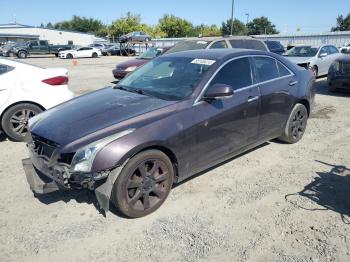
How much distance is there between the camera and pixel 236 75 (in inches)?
178

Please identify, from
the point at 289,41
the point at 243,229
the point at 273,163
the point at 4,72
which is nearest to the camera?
the point at 243,229

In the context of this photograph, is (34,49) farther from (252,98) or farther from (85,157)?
(85,157)

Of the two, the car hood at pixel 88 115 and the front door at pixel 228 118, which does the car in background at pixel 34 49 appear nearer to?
the car hood at pixel 88 115

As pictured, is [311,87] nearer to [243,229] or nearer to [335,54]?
[243,229]

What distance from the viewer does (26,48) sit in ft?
120

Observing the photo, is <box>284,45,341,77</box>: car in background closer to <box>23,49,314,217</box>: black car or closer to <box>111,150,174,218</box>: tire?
<box>23,49,314,217</box>: black car

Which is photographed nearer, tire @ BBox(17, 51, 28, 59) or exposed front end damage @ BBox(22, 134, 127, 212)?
exposed front end damage @ BBox(22, 134, 127, 212)

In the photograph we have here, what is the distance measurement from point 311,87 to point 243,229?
11.6 feet

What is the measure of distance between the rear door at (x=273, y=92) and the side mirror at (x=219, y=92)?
3.32ft

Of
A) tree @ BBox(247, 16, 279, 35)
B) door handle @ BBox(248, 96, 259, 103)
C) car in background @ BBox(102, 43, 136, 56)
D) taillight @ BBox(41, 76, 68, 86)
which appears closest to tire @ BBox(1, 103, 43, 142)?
taillight @ BBox(41, 76, 68, 86)

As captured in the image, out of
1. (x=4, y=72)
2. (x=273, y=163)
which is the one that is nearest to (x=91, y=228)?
(x=273, y=163)

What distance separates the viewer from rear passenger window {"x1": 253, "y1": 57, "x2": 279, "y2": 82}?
4.85m

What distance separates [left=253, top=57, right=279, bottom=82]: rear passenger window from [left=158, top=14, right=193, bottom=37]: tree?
7272 cm

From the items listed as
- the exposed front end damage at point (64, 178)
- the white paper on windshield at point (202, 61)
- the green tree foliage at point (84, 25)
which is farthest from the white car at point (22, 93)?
the green tree foliage at point (84, 25)
